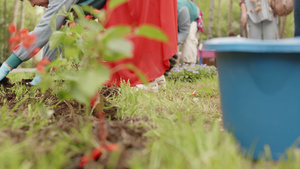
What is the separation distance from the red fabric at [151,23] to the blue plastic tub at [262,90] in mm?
1475

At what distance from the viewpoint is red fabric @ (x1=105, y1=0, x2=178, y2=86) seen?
2.55m

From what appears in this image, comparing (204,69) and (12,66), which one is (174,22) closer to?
(12,66)

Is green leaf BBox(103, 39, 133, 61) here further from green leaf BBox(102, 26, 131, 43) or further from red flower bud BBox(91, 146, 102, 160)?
red flower bud BBox(91, 146, 102, 160)

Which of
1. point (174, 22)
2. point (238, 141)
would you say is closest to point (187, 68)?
point (174, 22)

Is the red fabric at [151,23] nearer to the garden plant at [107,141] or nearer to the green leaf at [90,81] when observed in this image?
the garden plant at [107,141]

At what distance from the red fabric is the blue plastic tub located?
148cm

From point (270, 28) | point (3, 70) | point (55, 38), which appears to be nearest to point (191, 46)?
point (270, 28)

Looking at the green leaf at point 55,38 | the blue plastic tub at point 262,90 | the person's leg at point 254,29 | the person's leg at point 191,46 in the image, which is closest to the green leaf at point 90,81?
the green leaf at point 55,38

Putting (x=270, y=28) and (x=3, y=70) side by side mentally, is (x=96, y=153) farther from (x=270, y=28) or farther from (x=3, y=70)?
(x=270, y=28)

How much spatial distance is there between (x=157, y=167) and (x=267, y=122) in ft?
1.54

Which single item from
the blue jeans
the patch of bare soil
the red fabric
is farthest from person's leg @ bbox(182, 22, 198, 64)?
the patch of bare soil

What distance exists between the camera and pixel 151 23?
2590mm

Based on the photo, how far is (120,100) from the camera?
78.2 inches

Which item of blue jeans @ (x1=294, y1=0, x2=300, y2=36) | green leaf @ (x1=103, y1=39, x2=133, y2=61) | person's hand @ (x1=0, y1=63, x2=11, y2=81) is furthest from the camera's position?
person's hand @ (x1=0, y1=63, x2=11, y2=81)
